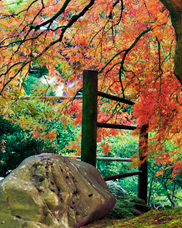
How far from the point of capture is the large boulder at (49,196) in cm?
122

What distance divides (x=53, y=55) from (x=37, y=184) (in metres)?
1.66

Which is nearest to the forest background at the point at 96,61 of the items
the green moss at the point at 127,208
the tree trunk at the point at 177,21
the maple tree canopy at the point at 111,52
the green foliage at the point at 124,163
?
the maple tree canopy at the point at 111,52

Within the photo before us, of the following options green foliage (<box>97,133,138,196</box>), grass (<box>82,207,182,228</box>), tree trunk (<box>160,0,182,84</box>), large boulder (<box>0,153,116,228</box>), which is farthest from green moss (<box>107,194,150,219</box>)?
green foliage (<box>97,133,138,196</box>)

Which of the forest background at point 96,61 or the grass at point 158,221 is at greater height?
the forest background at point 96,61

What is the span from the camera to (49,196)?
4.32 ft

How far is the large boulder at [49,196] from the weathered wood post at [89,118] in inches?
16.1

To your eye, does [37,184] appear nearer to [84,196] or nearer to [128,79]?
[84,196]

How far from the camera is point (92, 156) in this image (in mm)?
2189

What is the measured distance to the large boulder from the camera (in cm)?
122

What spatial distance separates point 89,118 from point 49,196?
96 centimetres

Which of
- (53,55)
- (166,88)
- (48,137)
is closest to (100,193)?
(166,88)

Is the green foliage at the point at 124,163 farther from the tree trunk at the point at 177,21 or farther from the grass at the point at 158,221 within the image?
the tree trunk at the point at 177,21

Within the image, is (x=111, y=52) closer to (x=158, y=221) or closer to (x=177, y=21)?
(x=177, y=21)

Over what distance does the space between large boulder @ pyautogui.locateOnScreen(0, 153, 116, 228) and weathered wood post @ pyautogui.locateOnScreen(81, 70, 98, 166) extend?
0.41 metres
